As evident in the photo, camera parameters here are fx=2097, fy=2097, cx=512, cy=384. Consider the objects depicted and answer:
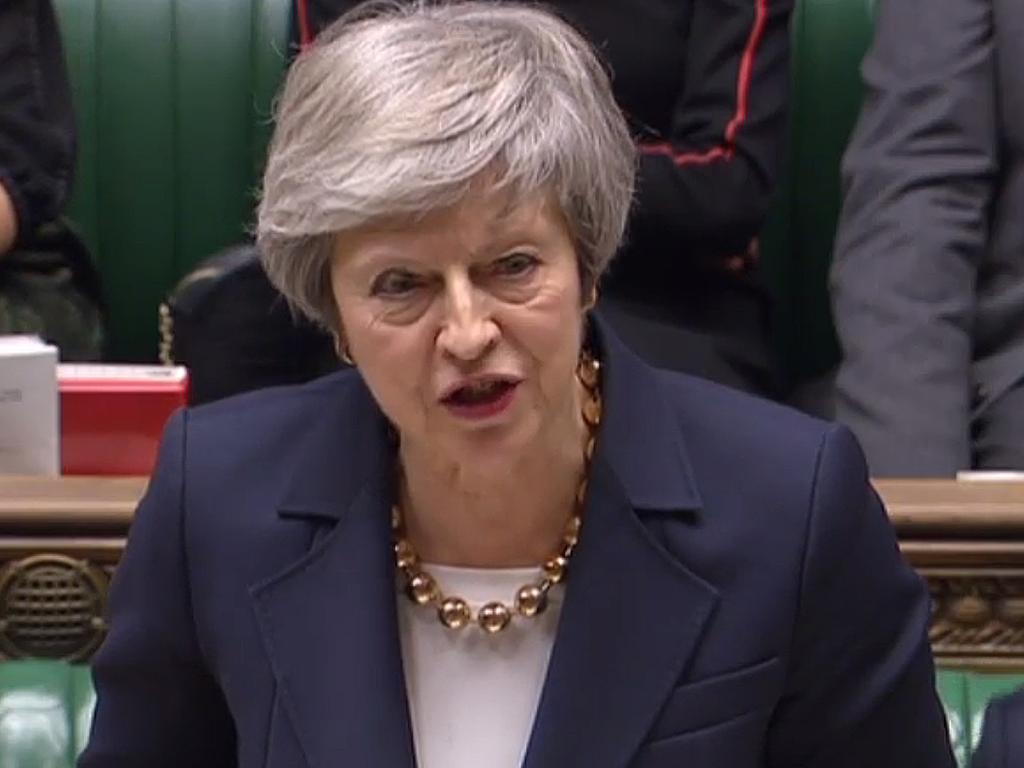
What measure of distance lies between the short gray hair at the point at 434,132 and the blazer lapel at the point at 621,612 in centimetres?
13

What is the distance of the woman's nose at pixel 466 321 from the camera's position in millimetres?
1073

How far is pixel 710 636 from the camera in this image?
1.20 meters

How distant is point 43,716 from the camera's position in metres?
Answer: 1.54

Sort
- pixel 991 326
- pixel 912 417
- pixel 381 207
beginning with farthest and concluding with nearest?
pixel 991 326, pixel 912 417, pixel 381 207

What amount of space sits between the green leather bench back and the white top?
384 millimetres

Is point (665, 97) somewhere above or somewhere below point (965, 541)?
above

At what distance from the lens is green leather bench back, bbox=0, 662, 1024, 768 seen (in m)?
1.52

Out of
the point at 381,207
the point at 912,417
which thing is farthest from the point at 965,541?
the point at 381,207

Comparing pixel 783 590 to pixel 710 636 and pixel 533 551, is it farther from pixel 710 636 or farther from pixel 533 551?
pixel 533 551

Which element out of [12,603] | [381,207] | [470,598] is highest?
[381,207]

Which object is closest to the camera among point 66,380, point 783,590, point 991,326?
point 783,590

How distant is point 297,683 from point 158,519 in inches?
5.3

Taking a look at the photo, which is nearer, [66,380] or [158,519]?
[158,519]

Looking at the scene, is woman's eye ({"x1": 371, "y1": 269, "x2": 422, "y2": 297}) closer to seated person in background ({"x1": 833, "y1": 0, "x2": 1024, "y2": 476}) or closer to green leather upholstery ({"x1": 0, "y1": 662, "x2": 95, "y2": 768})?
green leather upholstery ({"x1": 0, "y1": 662, "x2": 95, "y2": 768})
